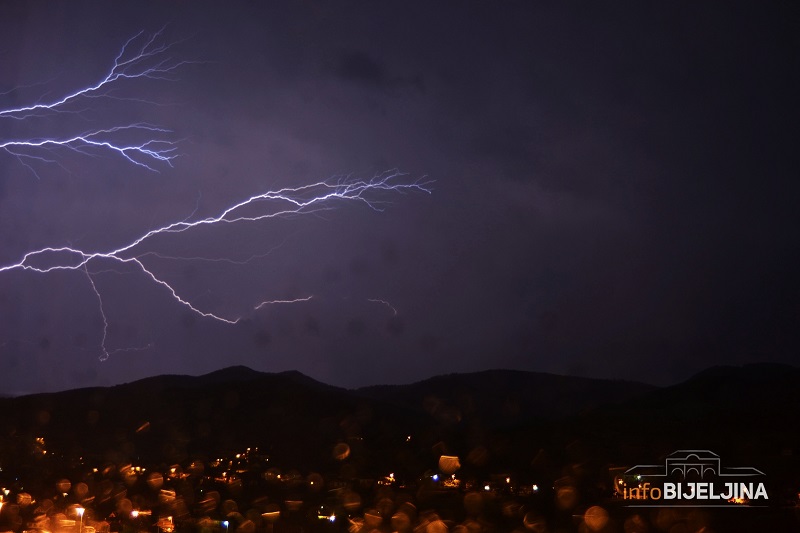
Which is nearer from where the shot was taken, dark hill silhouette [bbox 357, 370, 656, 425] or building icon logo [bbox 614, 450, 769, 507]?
building icon logo [bbox 614, 450, 769, 507]

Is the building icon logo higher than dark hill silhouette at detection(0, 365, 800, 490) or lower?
lower

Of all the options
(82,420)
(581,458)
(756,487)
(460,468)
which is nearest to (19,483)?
(460,468)

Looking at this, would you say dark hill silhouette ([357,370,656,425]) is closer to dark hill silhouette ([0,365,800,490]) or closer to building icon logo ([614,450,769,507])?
dark hill silhouette ([0,365,800,490])

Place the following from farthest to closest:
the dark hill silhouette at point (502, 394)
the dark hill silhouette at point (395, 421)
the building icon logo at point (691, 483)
Answer: the dark hill silhouette at point (502, 394), the dark hill silhouette at point (395, 421), the building icon logo at point (691, 483)

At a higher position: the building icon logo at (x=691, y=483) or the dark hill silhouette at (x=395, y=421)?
the dark hill silhouette at (x=395, y=421)

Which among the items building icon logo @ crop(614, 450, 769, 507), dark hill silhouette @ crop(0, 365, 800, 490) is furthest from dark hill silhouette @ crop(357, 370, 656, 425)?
building icon logo @ crop(614, 450, 769, 507)

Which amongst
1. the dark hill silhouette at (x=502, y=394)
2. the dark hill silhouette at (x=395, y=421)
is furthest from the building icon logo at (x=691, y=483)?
the dark hill silhouette at (x=502, y=394)

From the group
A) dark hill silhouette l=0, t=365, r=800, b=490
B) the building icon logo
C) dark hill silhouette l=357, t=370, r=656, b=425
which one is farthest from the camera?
dark hill silhouette l=357, t=370, r=656, b=425

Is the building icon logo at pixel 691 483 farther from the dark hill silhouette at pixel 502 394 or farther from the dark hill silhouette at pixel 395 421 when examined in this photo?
the dark hill silhouette at pixel 502 394

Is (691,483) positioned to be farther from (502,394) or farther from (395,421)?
(502,394)

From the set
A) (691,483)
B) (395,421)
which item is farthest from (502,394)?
(691,483)
